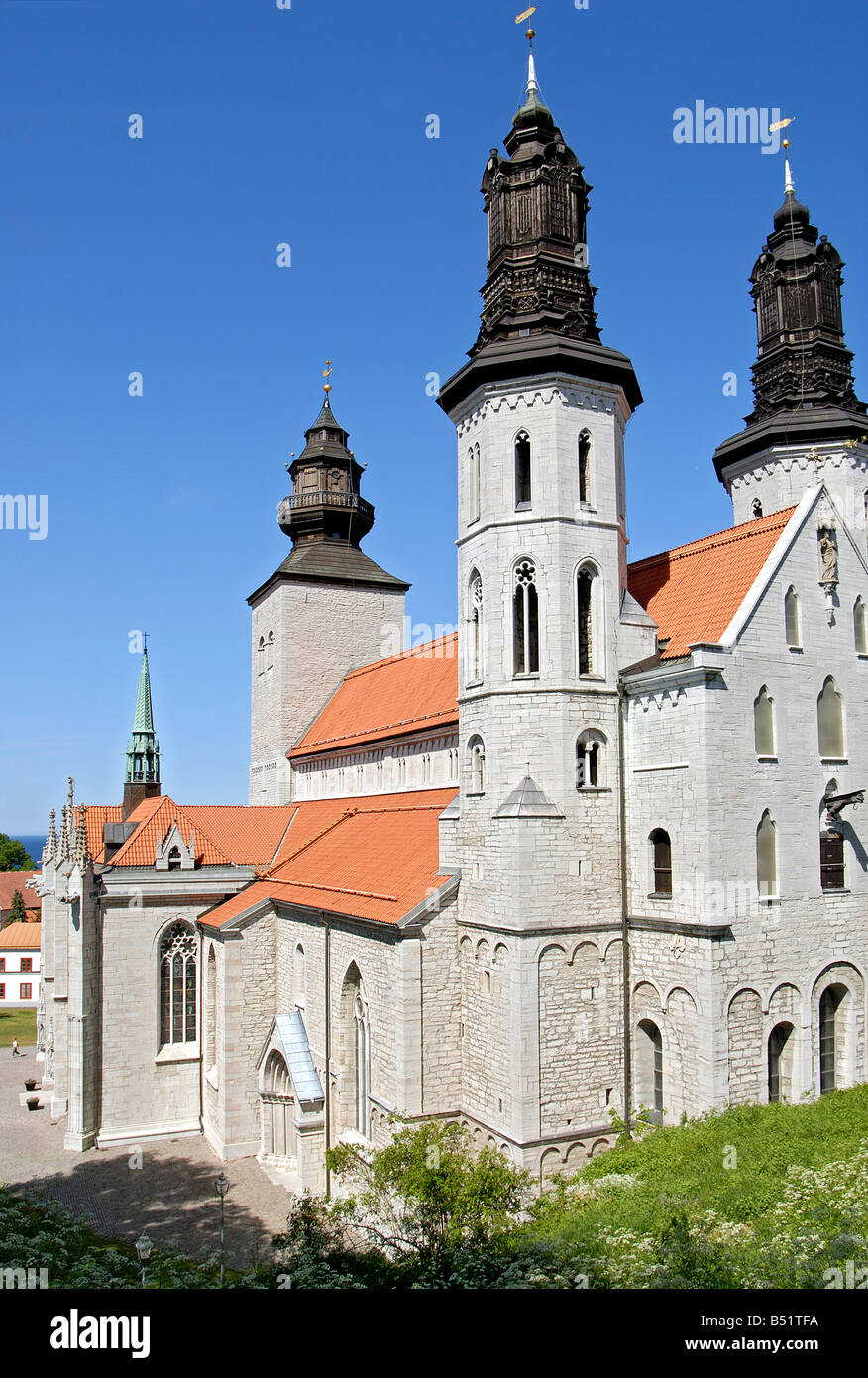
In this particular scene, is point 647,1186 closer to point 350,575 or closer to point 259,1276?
point 259,1276

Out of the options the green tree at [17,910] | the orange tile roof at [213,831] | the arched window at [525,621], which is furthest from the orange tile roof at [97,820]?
the green tree at [17,910]

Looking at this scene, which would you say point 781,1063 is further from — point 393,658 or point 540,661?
point 393,658

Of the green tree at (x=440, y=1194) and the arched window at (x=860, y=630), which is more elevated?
the arched window at (x=860, y=630)

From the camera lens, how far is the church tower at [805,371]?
28969 millimetres

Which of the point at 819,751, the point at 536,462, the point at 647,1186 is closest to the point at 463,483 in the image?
the point at 536,462

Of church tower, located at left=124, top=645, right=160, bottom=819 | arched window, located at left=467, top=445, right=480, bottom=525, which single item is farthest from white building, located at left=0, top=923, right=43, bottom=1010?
arched window, located at left=467, top=445, right=480, bottom=525

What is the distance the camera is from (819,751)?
67.3ft

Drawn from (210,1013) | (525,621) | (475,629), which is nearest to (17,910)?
(210,1013)

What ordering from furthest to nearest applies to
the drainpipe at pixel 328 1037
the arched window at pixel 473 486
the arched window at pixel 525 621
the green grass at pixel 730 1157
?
1. the drainpipe at pixel 328 1037
2. the arched window at pixel 473 486
3. the arched window at pixel 525 621
4. the green grass at pixel 730 1157

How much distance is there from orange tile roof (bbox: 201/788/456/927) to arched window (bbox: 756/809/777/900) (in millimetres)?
6819

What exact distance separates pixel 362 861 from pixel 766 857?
11.5 metres

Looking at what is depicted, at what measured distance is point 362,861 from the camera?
26891mm

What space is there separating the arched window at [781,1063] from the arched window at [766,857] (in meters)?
2.71

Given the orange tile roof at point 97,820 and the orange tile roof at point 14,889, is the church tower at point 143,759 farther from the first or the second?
the orange tile roof at point 14,889
